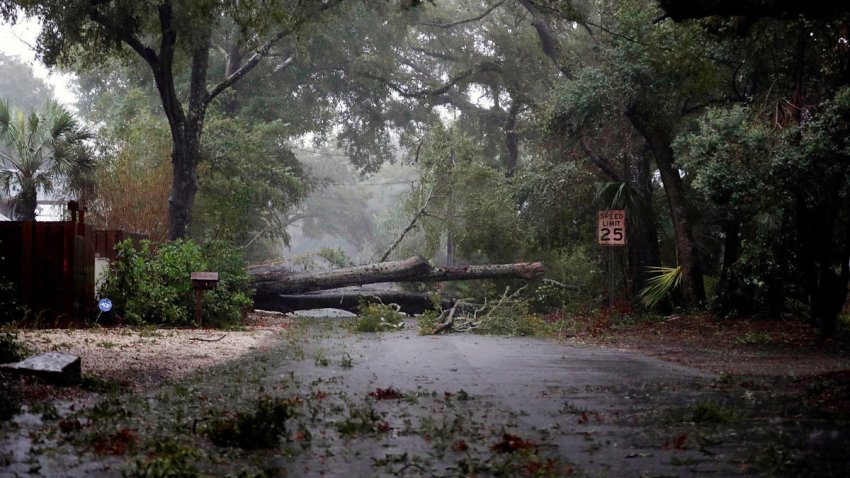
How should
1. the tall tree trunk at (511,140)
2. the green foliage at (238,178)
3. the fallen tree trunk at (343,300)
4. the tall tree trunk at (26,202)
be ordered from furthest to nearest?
the tall tree trunk at (511,140)
the green foliage at (238,178)
the fallen tree trunk at (343,300)
the tall tree trunk at (26,202)

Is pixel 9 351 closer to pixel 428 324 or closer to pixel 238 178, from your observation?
pixel 428 324

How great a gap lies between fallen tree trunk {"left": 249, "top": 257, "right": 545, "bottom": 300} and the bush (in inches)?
168

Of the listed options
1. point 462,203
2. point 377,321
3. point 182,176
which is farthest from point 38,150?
point 462,203

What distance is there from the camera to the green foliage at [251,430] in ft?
19.8

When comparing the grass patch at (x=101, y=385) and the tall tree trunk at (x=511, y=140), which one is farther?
the tall tree trunk at (x=511, y=140)

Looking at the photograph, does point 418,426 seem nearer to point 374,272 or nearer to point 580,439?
point 580,439

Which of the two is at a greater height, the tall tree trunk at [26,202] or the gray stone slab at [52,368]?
the tall tree trunk at [26,202]

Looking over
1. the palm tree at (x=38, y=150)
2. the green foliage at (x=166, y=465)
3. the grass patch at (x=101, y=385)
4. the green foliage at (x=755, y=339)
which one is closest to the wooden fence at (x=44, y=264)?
the grass patch at (x=101, y=385)

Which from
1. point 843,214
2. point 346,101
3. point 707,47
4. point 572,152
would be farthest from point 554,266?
point 346,101

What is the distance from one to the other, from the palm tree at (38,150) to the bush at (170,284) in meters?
6.87

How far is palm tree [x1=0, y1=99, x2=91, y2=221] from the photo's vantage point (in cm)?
2683

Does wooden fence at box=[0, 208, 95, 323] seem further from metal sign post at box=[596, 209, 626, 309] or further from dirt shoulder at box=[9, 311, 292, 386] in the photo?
metal sign post at box=[596, 209, 626, 309]

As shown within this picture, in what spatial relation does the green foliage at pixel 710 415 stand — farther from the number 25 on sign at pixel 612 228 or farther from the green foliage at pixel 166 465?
the number 25 on sign at pixel 612 228

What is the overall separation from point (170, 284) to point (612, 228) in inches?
398
